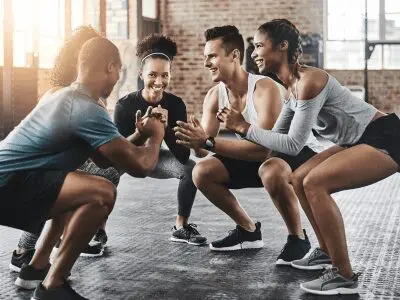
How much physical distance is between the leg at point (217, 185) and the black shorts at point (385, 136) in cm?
91

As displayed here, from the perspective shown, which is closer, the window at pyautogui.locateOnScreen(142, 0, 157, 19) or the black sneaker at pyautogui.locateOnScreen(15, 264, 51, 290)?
the black sneaker at pyautogui.locateOnScreen(15, 264, 51, 290)

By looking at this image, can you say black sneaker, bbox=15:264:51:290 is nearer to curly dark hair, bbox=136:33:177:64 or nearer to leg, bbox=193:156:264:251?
leg, bbox=193:156:264:251

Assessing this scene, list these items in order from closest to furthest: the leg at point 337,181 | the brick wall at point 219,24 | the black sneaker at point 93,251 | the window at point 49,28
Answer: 1. the leg at point 337,181
2. the black sneaker at point 93,251
3. the window at point 49,28
4. the brick wall at point 219,24

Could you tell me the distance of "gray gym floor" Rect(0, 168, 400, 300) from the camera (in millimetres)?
2756

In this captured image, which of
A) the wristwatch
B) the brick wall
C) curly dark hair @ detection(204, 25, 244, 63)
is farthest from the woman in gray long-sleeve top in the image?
the brick wall

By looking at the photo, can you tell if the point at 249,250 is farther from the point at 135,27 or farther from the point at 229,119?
the point at 135,27

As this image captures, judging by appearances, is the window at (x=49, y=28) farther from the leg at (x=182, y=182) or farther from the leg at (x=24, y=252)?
the leg at (x=24, y=252)

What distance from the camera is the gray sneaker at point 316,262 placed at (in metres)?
3.07

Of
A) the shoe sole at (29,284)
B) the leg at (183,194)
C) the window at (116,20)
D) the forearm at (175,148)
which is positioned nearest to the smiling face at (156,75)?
the forearm at (175,148)

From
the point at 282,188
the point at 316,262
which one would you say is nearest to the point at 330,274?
the point at 316,262

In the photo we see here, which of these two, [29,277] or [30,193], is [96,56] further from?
[29,277]

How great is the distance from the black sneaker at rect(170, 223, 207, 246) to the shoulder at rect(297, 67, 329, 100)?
1.24m

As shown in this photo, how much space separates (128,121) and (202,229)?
32.6 inches

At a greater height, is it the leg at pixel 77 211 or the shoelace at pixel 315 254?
the leg at pixel 77 211
